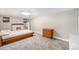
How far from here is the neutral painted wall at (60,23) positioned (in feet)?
5.84

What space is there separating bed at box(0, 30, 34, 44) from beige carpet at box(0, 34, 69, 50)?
12cm

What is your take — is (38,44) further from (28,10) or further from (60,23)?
(28,10)

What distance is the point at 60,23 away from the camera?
195cm

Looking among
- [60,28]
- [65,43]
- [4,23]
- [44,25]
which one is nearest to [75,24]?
[60,28]

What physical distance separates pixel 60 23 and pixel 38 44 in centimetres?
82

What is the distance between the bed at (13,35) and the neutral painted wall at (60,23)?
0.71ft

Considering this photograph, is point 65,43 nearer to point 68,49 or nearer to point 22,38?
point 68,49

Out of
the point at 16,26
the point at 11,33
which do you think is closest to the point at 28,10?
the point at 16,26

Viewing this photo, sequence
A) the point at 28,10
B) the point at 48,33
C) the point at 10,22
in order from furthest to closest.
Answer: the point at 48,33
the point at 10,22
the point at 28,10

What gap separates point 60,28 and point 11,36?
130 centimetres

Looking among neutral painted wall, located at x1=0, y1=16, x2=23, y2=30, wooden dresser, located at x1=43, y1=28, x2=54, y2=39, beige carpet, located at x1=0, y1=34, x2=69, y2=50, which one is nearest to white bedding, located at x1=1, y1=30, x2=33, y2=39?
neutral painted wall, located at x1=0, y1=16, x2=23, y2=30

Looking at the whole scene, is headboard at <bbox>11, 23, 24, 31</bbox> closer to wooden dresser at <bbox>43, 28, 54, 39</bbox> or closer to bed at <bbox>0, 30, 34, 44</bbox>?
bed at <bbox>0, 30, 34, 44</bbox>
